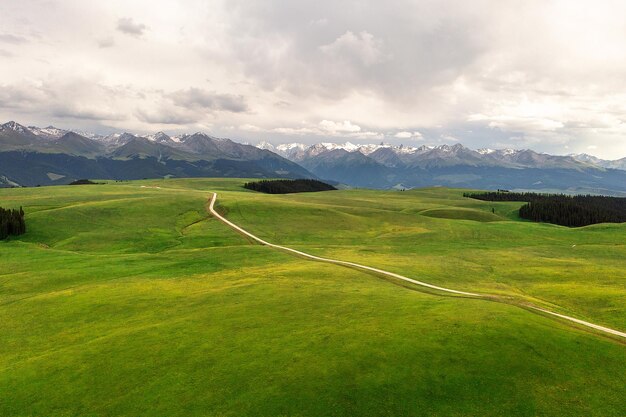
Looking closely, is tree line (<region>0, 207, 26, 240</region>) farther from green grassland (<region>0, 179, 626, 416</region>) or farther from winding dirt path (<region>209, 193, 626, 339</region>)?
winding dirt path (<region>209, 193, 626, 339</region>)

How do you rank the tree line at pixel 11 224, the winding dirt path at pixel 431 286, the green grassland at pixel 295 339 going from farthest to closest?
the tree line at pixel 11 224
the winding dirt path at pixel 431 286
the green grassland at pixel 295 339

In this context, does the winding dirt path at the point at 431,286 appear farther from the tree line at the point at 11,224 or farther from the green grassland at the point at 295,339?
the tree line at the point at 11,224

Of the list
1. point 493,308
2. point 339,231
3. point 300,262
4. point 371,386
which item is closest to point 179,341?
point 371,386

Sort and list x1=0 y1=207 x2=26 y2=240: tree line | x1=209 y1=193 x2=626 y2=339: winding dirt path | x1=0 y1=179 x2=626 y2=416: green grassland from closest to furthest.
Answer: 1. x1=0 y1=179 x2=626 y2=416: green grassland
2. x1=209 y1=193 x2=626 y2=339: winding dirt path
3. x1=0 y1=207 x2=26 y2=240: tree line

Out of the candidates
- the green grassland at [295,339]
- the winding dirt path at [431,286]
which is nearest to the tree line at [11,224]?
the green grassland at [295,339]

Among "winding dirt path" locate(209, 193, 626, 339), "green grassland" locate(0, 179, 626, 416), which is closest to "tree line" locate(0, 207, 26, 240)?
"green grassland" locate(0, 179, 626, 416)

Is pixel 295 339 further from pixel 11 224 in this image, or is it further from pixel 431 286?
pixel 11 224
